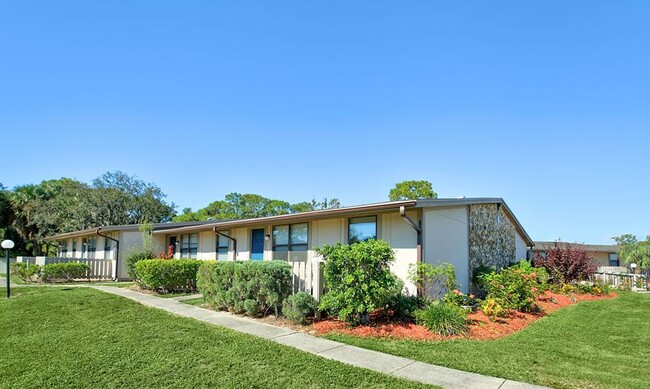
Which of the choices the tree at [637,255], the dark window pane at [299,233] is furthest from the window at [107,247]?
the tree at [637,255]

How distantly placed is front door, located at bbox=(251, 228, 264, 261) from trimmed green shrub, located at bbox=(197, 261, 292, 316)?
14.4 ft

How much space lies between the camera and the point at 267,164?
22.5 m

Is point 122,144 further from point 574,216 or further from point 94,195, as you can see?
point 574,216

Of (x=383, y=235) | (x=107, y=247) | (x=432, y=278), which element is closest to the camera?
(x=432, y=278)

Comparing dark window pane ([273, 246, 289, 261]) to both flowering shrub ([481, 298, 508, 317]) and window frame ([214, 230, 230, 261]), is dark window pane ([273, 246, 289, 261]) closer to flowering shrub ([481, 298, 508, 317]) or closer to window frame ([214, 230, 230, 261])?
window frame ([214, 230, 230, 261])

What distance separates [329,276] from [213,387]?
3.63 metres

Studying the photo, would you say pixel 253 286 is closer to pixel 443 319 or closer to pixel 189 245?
pixel 443 319

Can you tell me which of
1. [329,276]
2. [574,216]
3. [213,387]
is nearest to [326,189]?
[574,216]

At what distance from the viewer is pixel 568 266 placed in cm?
1524

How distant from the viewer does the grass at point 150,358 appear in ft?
15.7

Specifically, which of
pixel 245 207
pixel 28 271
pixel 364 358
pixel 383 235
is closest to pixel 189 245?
pixel 28 271

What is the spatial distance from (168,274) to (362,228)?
6.94 m

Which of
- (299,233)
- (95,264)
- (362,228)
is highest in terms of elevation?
(362,228)

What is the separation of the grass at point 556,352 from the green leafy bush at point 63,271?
1640cm
